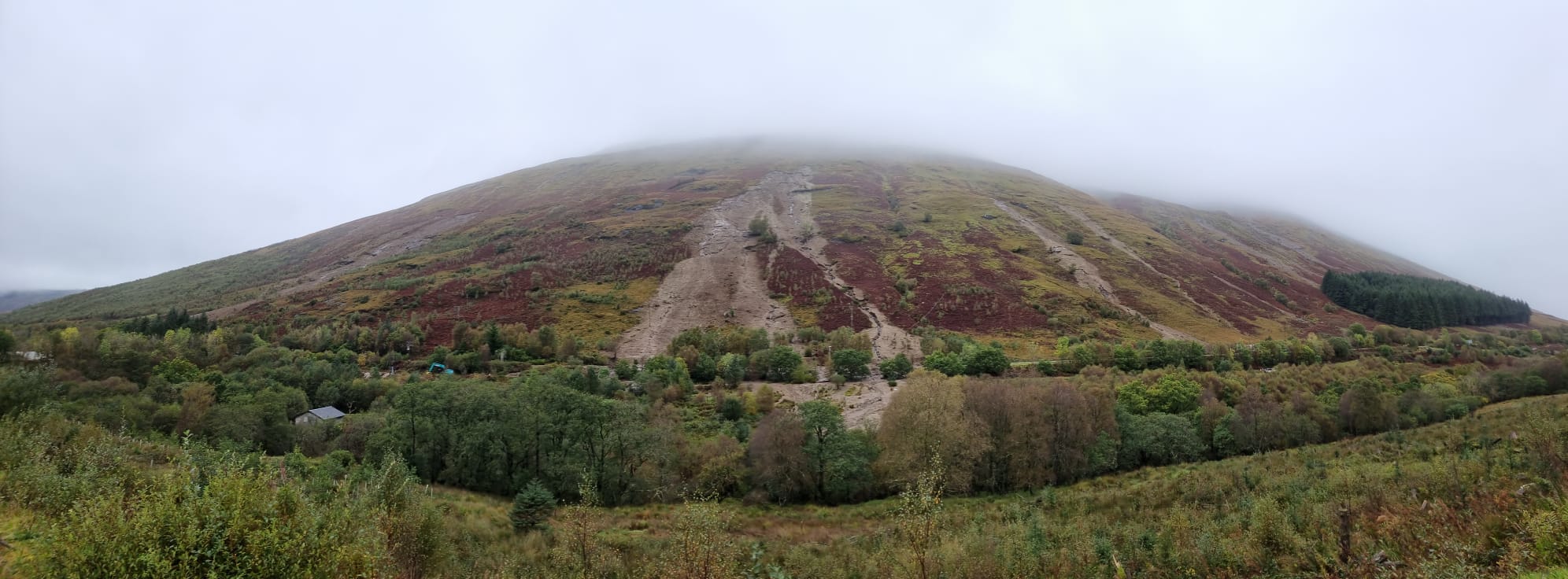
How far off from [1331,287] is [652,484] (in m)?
148

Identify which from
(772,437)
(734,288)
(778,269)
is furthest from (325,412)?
(778,269)

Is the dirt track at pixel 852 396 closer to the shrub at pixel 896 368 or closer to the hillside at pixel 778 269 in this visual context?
the shrub at pixel 896 368

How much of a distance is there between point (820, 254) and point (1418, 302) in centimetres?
10900

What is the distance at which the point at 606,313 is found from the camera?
298ft

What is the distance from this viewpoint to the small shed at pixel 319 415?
4684 cm

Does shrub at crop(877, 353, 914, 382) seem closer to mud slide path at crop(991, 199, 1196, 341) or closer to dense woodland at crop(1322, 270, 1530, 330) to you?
mud slide path at crop(991, 199, 1196, 341)

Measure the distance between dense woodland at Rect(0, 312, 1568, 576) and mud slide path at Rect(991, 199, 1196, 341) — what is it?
14202 millimetres

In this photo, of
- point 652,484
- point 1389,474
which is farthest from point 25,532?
point 1389,474

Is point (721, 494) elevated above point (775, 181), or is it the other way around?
point (775, 181)

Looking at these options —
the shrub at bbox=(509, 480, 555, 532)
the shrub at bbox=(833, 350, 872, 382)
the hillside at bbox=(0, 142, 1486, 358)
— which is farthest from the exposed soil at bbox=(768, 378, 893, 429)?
the shrub at bbox=(509, 480, 555, 532)

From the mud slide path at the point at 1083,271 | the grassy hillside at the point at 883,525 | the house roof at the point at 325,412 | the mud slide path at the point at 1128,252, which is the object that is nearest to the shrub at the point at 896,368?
the grassy hillside at the point at 883,525

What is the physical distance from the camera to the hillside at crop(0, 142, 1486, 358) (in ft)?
289

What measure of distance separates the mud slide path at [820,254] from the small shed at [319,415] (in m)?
58.1

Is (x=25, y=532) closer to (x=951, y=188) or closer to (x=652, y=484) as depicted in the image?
(x=652, y=484)
